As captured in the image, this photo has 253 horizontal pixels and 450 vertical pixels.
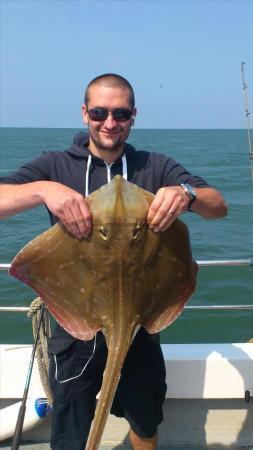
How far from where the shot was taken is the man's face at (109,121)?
2494mm

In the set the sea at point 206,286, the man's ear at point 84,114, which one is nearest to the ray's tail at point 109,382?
the man's ear at point 84,114

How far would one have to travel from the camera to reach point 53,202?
213cm

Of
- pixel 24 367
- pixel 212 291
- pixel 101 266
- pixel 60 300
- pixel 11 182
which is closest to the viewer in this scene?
pixel 101 266

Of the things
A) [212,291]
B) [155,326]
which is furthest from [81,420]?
[212,291]

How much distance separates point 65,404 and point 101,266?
3.63 feet

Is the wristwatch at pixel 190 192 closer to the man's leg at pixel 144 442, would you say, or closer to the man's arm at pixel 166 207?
the man's arm at pixel 166 207

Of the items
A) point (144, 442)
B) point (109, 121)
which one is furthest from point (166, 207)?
point (144, 442)

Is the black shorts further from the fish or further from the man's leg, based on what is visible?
the fish

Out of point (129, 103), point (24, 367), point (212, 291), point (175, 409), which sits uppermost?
Answer: point (129, 103)

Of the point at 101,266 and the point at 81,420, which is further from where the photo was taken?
the point at 81,420

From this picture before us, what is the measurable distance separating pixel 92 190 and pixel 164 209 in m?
0.74

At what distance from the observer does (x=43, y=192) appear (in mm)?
2244

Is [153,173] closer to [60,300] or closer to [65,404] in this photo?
[60,300]

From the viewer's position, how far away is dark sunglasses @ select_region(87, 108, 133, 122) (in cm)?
249
